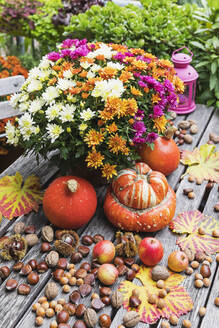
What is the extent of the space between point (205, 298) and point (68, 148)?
0.95 m

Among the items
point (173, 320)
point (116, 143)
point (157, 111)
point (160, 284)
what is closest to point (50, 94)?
point (116, 143)

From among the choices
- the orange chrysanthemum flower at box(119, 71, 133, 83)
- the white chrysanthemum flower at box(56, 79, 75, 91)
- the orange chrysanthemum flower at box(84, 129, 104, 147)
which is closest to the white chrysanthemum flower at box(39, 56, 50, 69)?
the white chrysanthemum flower at box(56, 79, 75, 91)

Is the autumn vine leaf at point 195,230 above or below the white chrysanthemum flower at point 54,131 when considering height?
below

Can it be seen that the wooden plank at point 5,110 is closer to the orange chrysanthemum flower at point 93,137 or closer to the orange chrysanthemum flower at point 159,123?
the orange chrysanthemum flower at point 93,137

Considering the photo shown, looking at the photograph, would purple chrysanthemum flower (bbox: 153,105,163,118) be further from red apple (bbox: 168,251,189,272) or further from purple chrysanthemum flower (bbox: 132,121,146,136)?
red apple (bbox: 168,251,189,272)

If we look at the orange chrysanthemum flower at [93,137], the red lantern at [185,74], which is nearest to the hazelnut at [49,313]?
the orange chrysanthemum flower at [93,137]

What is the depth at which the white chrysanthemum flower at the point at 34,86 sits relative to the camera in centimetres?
201

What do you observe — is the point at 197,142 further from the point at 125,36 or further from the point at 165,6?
the point at 165,6

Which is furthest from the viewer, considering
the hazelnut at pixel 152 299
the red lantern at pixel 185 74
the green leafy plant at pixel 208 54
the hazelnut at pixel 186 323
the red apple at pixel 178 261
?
the green leafy plant at pixel 208 54

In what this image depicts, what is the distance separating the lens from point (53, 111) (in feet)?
6.07

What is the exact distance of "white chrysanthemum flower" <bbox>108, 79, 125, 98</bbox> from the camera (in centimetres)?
185

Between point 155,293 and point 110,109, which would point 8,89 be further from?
point 155,293

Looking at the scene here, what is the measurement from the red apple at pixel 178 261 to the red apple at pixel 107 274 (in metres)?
0.26

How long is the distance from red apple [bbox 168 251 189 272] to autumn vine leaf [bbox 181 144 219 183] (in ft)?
2.24
